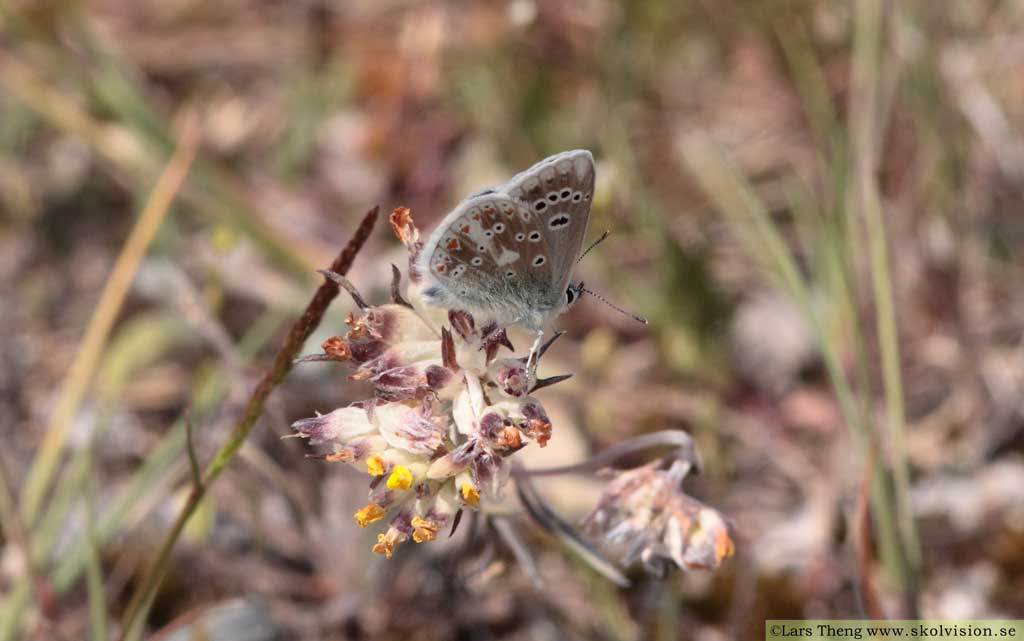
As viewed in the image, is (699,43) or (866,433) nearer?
(866,433)

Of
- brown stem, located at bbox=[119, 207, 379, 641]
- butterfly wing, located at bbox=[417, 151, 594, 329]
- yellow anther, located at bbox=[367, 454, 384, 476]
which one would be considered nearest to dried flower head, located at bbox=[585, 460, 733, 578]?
butterfly wing, located at bbox=[417, 151, 594, 329]

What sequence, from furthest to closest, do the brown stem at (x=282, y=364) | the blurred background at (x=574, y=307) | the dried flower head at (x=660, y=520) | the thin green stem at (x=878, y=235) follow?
the blurred background at (x=574, y=307) → the thin green stem at (x=878, y=235) → the dried flower head at (x=660, y=520) → the brown stem at (x=282, y=364)

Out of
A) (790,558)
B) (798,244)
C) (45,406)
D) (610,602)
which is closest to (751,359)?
(798,244)

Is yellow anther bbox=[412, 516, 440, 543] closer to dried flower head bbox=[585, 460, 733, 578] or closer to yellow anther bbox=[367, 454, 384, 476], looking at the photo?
yellow anther bbox=[367, 454, 384, 476]

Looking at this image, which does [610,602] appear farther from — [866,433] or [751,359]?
[751,359]

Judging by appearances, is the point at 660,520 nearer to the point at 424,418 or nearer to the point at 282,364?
the point at 424,418

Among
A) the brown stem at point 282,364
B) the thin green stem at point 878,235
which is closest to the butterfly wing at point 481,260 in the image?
the brown stem at point 282,364

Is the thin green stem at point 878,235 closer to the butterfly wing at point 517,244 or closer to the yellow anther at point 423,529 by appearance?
the butterfly wing at point 517,244
